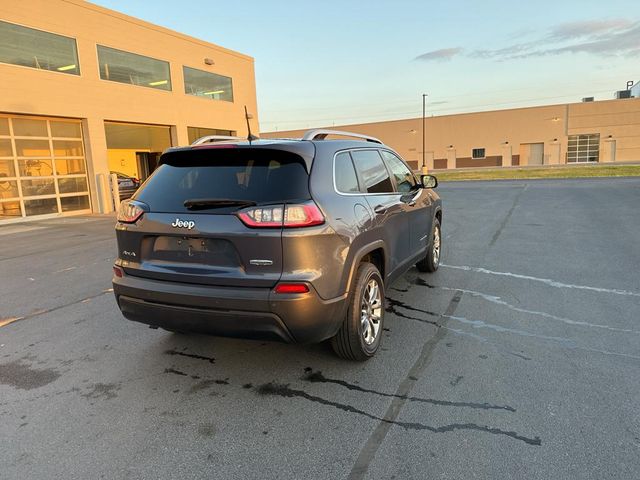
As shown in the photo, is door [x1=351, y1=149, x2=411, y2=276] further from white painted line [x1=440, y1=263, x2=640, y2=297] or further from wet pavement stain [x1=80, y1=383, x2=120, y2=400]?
wet pavement stain [x1=80, y1=383, x2=120, y2=400]

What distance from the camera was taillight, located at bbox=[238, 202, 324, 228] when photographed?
3.00m

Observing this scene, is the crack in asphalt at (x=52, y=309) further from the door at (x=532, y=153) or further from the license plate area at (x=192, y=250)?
the door at (x=532, y=153)

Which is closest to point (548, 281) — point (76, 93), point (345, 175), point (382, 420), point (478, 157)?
point (345, 175)

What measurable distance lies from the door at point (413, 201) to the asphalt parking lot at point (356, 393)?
0.67 meters

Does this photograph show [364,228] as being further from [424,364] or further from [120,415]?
[120,415]

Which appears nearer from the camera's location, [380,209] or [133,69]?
[380,209]

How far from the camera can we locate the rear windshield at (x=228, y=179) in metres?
3.15

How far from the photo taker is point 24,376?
3.69 meters

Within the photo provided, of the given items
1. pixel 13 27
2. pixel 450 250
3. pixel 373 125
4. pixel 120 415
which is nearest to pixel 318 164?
pixel 120 415

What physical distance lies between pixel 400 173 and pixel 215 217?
106 inches

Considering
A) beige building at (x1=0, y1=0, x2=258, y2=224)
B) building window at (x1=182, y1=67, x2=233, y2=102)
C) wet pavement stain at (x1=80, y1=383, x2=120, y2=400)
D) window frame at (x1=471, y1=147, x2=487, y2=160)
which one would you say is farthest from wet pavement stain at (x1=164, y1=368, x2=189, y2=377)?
window frame at (x1=471, y1=147, x2=487, y2=160)

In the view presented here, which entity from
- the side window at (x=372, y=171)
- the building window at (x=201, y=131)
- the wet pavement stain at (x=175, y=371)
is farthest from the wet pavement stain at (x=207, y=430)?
the building window at (x=201, y=131)

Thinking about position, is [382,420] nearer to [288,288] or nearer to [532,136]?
[288,288]

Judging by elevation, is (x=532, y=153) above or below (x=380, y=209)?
above
